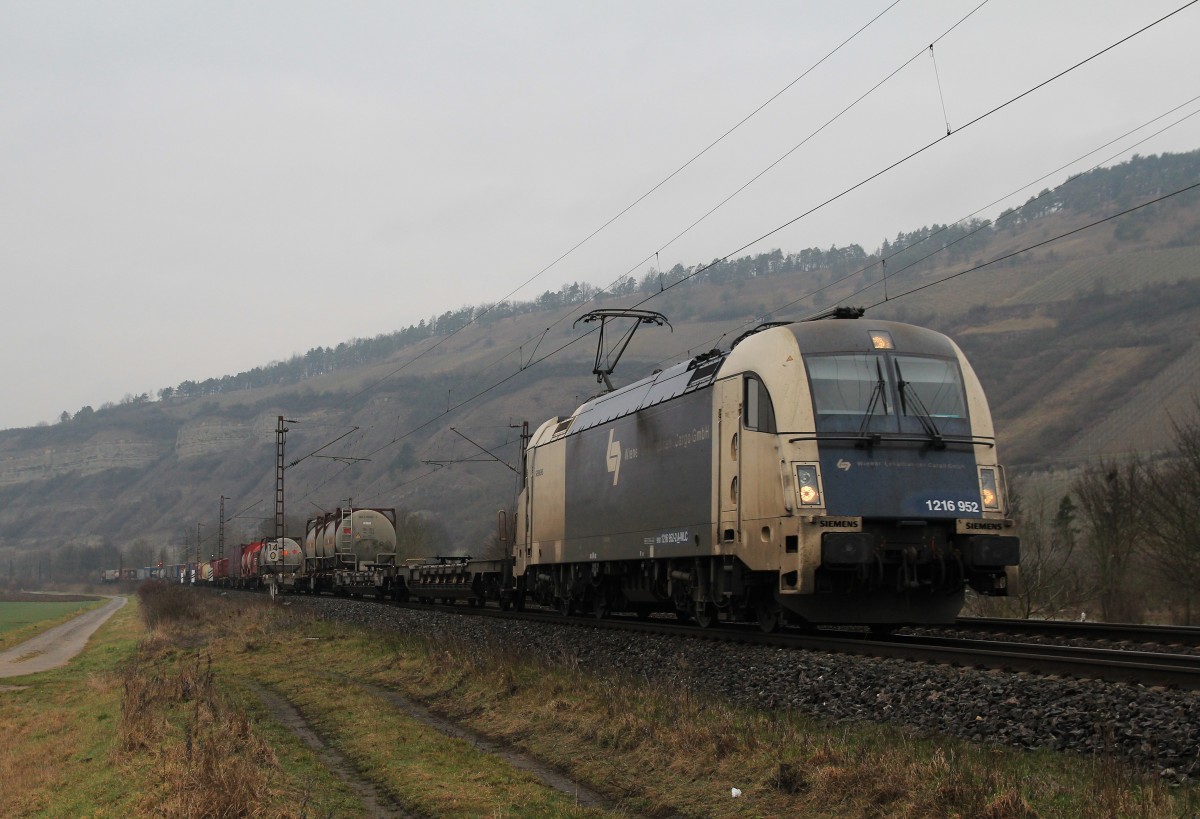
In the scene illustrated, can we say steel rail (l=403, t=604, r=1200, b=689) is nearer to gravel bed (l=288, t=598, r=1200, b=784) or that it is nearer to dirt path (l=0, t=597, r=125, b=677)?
gravel bed (l=288, t=598, r=1200, b=784)

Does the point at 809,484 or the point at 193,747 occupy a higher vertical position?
the point at 809,484

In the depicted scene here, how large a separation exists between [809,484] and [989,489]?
2.74 m

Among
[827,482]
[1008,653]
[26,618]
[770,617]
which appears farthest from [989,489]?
[26,618]

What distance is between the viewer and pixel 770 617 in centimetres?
1702

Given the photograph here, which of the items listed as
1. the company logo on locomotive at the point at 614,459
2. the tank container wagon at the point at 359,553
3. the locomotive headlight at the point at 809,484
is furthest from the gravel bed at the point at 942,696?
the tank container wagon at the point at 359,553

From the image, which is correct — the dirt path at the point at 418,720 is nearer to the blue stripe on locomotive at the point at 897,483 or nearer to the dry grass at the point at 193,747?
the dry grass at the point at 193,747

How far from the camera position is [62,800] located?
12.4 m

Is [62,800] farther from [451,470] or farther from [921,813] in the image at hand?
[451,470]

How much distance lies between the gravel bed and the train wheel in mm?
984

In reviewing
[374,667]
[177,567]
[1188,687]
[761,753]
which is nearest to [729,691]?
[761,753]

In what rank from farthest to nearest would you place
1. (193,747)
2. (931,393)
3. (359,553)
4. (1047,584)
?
1. (359,553)
2. (1047,584)
3. (931,393)
4. (193,747)

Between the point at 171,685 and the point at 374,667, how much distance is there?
3745 millimetres

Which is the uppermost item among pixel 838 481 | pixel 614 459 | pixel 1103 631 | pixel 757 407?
pixel 614 459

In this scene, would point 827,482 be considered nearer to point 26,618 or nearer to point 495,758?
point 495,758
